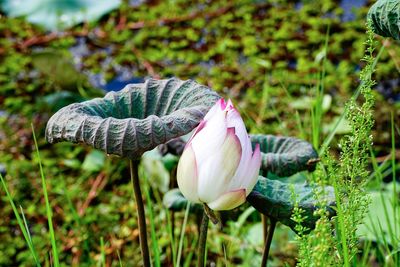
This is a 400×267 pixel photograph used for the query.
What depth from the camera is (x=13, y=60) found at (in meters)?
2.10

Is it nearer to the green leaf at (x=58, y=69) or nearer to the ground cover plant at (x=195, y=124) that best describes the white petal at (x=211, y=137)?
the ground cover plant at (x=195, y=124)

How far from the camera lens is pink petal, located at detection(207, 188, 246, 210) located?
58 cm

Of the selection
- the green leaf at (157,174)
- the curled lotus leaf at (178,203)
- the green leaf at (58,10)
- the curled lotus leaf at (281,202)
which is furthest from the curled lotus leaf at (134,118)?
the green leaf at (58,10)

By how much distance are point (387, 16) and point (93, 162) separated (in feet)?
3.59

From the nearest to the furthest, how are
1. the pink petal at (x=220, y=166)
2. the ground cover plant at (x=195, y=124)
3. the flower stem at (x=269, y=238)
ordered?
the pink petal at (x=220, y=166) < the flower stem at (x=269, y=238) < the ground cover plant at (x=195, y=124)

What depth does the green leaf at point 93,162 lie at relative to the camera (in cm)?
161

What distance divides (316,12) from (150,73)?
0.80 metres

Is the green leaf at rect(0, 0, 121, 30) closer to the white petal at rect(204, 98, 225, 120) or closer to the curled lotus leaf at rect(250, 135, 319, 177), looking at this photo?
the curled lotus leaf at rect(250, 135, 319, 177)

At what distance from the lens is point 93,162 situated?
5.31 ft

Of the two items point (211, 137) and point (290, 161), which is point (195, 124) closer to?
point (211, 137)

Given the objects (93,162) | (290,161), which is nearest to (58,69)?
(93,162)

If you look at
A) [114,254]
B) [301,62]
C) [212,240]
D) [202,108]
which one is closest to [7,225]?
[114,254]

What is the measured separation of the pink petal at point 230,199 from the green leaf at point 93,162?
1055 millimetres

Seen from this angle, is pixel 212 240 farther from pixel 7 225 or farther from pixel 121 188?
pixel 7 225
